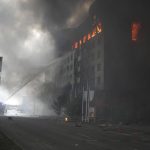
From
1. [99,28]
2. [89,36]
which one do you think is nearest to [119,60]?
[99,28]

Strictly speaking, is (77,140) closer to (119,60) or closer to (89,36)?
(119,60)

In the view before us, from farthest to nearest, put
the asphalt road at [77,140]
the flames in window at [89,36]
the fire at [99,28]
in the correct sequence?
the flames in window at [89,36]
the fire at [99,28]
the asphalt road at [77,140]

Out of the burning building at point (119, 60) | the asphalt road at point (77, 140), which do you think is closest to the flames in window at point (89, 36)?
the burning building at point (119, 60)

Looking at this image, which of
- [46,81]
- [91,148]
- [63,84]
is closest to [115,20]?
[63,84]

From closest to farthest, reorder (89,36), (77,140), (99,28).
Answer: (77,140)
(99,28)
(89,36)

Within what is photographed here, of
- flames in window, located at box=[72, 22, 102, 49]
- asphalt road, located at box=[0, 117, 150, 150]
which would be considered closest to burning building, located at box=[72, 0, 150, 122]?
flames in window, located at box=[72, 22, 102, 49]

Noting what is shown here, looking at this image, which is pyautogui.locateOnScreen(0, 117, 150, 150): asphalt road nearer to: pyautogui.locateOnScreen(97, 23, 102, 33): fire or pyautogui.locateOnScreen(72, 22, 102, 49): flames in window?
pyautogui.locateOnScreen(97, 23, 102, 33): fire

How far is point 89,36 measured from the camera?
484 feet

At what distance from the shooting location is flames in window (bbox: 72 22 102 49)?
13610 centimetres

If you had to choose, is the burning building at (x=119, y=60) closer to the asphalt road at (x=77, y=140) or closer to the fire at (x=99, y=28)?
the fire at (x=99, y=28)

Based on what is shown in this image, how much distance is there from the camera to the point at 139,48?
12631 centimetres

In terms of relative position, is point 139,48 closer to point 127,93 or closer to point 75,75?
point 127,93

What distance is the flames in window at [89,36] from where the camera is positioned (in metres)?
136

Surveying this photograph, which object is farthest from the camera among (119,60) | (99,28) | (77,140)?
(99,28)
